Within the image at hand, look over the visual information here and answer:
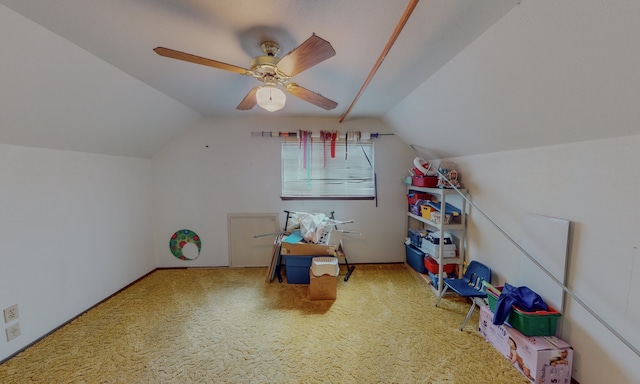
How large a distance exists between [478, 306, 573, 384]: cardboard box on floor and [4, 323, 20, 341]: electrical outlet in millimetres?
3677

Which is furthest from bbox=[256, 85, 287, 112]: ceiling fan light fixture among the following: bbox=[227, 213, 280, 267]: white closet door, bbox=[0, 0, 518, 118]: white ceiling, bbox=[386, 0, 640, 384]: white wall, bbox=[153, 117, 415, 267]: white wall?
bbox=[227, 213, 280, 267]: white closet door

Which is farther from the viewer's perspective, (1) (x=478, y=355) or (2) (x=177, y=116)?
(2) (x=177, y=116)

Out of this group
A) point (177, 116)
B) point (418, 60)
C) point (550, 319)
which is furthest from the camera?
point (177, 116)

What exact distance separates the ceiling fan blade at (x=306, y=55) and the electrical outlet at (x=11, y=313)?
2.63 metres

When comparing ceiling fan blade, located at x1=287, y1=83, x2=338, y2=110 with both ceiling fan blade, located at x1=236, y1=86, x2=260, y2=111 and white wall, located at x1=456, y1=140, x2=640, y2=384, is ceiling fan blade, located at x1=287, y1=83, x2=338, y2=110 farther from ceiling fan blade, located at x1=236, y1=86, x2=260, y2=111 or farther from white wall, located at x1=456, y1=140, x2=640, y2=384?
white wall, located at x1=456, y1=140, x2=640, y2=384

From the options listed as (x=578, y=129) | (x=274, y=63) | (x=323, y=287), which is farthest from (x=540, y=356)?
(x=274, y=63)

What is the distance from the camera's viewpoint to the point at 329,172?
135 inches

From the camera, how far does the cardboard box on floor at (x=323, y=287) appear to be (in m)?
2.54

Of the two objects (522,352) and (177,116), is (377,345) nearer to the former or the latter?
(522,352)

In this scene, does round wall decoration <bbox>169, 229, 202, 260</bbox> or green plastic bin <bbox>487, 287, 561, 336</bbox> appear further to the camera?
round wall decoration <bbox>169, 229, 202, 260</bbox>

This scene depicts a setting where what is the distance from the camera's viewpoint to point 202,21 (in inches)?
50.6

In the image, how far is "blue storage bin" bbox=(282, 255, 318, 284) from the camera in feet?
9.45

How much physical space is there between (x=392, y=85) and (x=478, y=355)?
2.33 m

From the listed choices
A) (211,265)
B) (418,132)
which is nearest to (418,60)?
(418,132)
